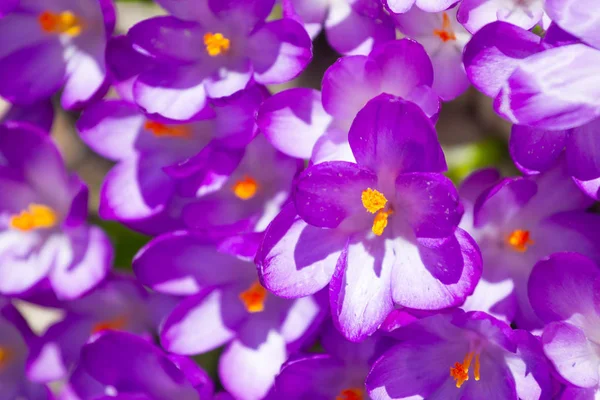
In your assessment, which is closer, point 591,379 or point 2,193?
point 591,379

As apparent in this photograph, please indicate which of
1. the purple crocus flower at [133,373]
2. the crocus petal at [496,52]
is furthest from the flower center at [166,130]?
the crocus petal at [496,52]

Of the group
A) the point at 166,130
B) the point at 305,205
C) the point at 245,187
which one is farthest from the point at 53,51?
the point at 305,205

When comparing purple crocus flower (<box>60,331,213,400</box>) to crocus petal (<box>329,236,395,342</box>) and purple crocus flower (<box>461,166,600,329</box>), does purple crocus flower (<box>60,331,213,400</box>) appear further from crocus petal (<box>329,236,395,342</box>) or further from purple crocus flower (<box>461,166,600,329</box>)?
purple crocus flower (<box>461,166,600,329</box>)

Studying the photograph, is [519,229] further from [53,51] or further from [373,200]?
[53,51]

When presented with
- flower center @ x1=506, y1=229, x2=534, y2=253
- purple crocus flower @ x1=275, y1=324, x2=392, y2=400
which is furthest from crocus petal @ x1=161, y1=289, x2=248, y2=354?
flower center @ x1=506, y1=229, x2=534, y2=253

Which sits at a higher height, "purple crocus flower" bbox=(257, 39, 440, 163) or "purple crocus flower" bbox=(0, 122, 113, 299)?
"purple crocus flower" bbox=(257, 39, 440, 163)

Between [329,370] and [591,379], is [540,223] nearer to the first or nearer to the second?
[591,379]

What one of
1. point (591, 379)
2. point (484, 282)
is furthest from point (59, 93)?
point (591, 379)
